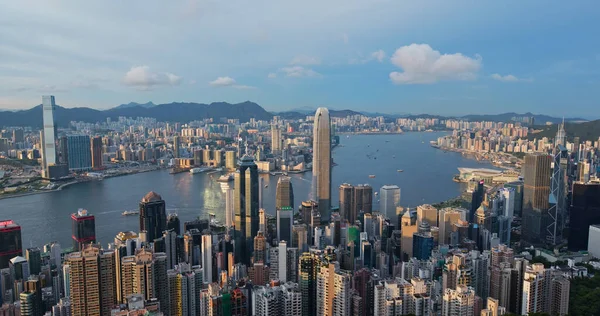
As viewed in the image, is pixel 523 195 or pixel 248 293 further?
pixel 523 195

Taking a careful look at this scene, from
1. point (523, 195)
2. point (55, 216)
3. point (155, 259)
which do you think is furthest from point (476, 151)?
point (155, 259)

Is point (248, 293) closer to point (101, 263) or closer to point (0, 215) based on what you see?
point (101, 263)

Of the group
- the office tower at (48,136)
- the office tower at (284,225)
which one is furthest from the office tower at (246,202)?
the office tower at (48,136)

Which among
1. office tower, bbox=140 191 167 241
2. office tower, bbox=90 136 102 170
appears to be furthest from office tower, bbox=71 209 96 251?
office tower, bbox=90 136 102 170

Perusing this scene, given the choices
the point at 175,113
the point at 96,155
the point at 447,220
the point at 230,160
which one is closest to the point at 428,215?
the point at 447,220

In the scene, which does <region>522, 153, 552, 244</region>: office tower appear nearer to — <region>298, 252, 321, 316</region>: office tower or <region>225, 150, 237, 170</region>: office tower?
<region>298, 252, 321, 316</region>: office tower

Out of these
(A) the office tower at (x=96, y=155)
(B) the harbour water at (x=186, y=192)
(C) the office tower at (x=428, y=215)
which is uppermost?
(A) the office tower at (x=96, y=155)

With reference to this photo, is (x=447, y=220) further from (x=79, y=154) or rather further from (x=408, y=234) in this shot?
(x=79, y=154)

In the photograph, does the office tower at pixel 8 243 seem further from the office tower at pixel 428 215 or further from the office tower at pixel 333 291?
the office tower at pixel 428 215
